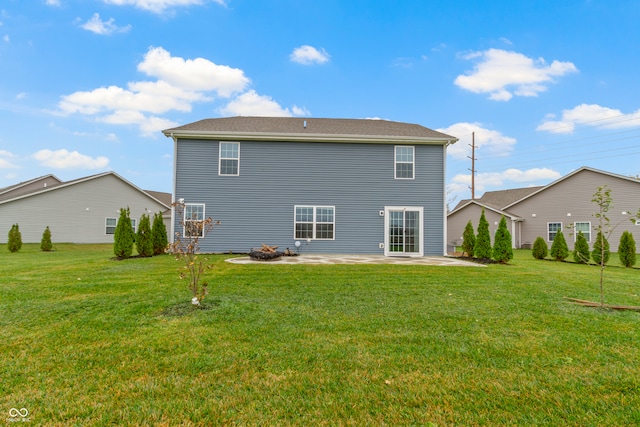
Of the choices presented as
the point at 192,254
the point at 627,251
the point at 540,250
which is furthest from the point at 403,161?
the point at 192,254

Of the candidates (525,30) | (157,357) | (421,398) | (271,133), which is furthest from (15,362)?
(525,30)

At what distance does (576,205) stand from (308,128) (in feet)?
58.1

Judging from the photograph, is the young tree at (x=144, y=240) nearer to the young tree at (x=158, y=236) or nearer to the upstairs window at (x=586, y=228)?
the young tree at (x=158, y=236)

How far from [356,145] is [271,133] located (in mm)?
3520

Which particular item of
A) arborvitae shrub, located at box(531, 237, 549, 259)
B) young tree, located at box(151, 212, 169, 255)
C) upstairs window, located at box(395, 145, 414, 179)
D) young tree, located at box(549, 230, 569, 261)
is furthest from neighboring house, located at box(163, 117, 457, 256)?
young tree, located at box(549, 230, 569, 261)

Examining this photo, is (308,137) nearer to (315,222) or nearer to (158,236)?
(315,222)

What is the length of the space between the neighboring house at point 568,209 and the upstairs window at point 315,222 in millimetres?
13097

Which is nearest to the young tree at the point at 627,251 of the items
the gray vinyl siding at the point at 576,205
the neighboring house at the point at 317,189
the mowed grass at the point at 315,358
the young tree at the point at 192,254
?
the gray vinyl siding at the point at 576,205

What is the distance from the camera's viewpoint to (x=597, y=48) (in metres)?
13.5

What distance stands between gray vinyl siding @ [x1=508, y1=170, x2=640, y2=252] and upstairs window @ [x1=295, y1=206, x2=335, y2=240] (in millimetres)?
13071

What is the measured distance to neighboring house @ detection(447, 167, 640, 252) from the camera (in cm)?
1766

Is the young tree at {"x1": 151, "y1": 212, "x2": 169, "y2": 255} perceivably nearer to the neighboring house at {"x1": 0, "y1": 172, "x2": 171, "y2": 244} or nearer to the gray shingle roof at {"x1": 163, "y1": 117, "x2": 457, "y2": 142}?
the gray shingle roof at {"x1": 163, "y1": 117, "x2": 457, "y2": 142}

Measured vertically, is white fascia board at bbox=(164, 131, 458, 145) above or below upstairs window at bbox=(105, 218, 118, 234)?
above

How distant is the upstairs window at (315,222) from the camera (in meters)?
12.9
